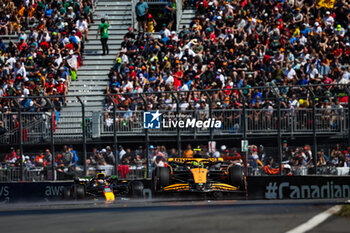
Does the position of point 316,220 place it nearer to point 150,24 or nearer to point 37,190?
point 37,190

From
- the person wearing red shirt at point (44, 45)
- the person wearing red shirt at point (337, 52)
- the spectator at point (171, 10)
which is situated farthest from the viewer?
the spectator at point (171, 10)

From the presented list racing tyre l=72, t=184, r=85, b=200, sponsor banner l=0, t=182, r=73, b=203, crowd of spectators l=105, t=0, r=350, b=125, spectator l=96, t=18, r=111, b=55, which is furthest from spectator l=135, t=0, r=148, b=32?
racing tyre l=72, t=184, r=85, b=200

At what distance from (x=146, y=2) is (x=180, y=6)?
4.95ft

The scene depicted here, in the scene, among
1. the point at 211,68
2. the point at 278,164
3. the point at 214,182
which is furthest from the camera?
the point at 211,68

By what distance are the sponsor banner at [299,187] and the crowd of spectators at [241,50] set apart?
4889 millimetres

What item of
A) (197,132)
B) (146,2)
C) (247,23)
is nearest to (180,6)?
(146,2)

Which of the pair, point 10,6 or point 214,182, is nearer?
point 214,182

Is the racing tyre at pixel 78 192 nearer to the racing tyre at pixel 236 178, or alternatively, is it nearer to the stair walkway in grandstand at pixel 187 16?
the racing tyre at pixel 236 178

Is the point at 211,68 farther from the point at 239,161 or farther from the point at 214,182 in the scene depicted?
the point at 214,182

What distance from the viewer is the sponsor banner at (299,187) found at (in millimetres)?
18922

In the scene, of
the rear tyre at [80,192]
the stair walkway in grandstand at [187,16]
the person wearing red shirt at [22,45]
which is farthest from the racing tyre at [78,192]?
the stair walkway in grandstand at [187,16]

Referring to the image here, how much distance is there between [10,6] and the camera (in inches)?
1227

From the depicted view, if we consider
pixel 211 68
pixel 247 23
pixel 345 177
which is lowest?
pixel 345 177

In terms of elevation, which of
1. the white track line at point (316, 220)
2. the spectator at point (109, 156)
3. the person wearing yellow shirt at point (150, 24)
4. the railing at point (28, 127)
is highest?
the person wearing yellow shirt at point (150, 24)
